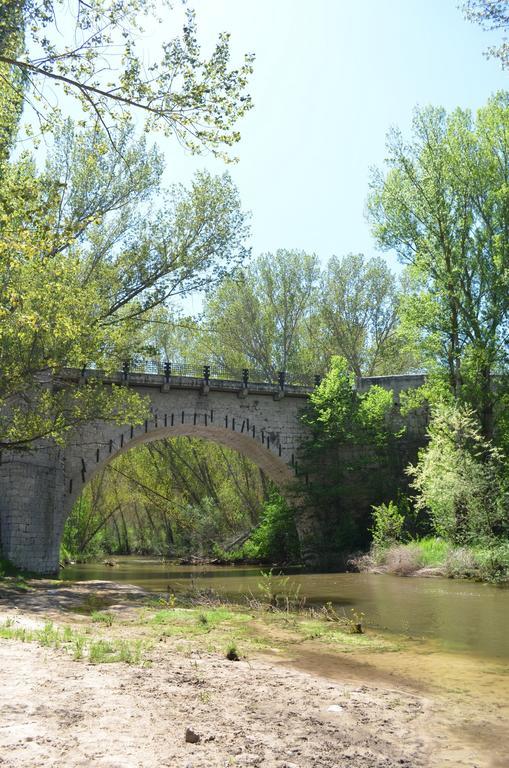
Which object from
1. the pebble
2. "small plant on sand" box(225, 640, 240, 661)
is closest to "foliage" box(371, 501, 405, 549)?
"small plant on sand" box(225, 640, 240, 661)

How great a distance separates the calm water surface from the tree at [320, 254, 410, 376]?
17.6 metres

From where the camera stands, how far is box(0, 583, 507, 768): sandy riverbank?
3.57 metres

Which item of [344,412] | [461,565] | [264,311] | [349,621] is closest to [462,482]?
[461,565]

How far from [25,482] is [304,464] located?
10009 millimetres

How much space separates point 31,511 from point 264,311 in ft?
55.0

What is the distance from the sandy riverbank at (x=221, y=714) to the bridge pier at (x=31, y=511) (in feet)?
44.4

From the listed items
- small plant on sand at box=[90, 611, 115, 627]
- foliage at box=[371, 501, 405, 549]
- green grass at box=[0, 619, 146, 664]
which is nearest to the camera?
green grass at box=[0, 619, 146, 664]

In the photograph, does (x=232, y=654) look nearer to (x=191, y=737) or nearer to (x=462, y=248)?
(x=191, y=737)

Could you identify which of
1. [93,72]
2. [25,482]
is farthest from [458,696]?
[25,482]

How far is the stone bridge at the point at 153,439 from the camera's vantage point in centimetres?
1955

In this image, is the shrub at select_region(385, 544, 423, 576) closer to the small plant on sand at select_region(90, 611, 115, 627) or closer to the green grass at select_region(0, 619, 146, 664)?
the small plant on sand at select_region(90, 611, 115, 627)

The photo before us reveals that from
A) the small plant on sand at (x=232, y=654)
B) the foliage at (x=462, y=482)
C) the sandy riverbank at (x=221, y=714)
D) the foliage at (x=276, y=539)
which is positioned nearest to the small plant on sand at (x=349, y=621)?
the sandy riverbank at (x=221, y=714)

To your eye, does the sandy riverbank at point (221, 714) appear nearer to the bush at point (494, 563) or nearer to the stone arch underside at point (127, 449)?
the bush at point (494, 563)

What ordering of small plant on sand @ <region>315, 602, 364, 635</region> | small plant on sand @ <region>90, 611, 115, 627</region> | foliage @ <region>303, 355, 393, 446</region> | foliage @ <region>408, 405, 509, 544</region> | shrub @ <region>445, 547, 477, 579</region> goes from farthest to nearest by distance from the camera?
1. foliage @ <region>303, 355, 393, 446</region>
2. foliage @ <region>408, 405, 509, 544</region>
3. shrub @ <region>445, 547, 477, 579</region>
4. small plant on sand @ <region>90, 611, 115, 627</region>
5. small plant on sand @ <region>315, 602, 364, 635</region>
